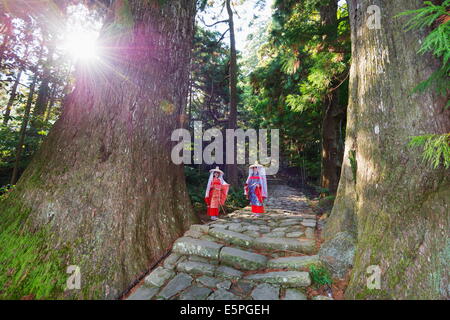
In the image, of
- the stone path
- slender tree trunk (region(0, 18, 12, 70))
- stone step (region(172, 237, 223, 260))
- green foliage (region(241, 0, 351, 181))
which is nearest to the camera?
the stone path

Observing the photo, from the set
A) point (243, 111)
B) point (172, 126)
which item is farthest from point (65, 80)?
point (243, 111)

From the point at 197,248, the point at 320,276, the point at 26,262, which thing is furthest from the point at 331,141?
the point at 26,262

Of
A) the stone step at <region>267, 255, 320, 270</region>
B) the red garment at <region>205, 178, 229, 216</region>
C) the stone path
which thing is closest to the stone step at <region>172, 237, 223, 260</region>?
the stone path

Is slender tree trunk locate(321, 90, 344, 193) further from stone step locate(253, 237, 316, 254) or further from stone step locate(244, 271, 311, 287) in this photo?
stone step locate(244, 271, 311, 287)

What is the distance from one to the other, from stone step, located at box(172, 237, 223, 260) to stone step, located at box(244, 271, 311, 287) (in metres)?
0.67

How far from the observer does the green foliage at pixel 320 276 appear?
2.35m

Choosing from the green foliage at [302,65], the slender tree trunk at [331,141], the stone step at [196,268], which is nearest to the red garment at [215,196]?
the stone step at [196,268]

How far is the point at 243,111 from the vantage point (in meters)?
22.7

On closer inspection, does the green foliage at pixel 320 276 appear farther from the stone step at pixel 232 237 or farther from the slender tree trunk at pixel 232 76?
the slender tree trunk at pixel 232 76

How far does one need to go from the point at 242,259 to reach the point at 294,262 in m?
0.73

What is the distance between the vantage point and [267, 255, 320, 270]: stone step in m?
2.68

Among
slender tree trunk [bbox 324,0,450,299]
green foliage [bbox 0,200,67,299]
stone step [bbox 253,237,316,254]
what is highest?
slender tree trunk [bbox 324,0,450,299]
